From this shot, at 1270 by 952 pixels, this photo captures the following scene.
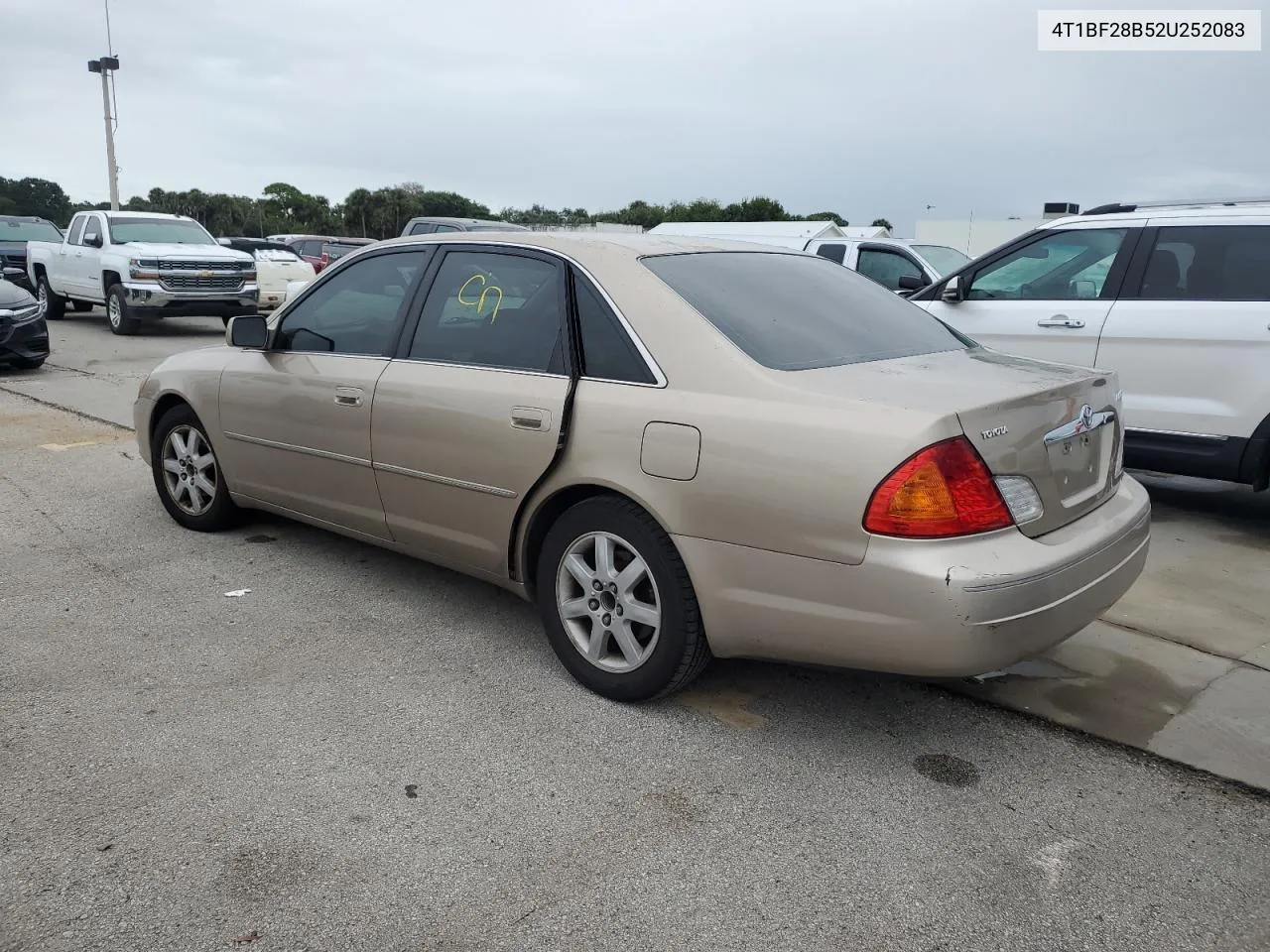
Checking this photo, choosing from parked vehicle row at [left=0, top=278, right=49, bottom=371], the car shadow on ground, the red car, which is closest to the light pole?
the red car

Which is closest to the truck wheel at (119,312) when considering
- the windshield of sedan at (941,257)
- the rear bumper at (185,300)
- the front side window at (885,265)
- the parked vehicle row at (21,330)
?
the rear bumper at (185,300)

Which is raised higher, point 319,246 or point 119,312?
point 319,246

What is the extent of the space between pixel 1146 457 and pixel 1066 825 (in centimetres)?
373

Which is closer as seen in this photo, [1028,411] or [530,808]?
[530,808]

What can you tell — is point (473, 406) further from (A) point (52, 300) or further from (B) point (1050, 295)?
(A) point (52, 300)

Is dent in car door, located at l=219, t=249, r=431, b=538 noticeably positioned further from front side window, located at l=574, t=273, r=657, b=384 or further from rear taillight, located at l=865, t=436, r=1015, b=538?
rear taillight, located at l=865, t=436, r=1015, b=538

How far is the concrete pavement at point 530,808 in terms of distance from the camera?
2.46 meters

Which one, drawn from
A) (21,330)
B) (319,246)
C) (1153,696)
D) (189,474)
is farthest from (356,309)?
(319,246)

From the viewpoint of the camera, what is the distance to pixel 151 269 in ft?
49.6

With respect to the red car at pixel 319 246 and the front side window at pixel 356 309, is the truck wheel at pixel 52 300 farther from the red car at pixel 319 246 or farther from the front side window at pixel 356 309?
the front side window at pixel 356 309

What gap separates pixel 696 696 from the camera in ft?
12.0

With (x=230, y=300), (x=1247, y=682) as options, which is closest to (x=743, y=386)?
(x=1247, y=682)

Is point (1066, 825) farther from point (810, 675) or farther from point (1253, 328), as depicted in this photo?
point (1253, 328)

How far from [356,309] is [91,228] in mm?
14121
